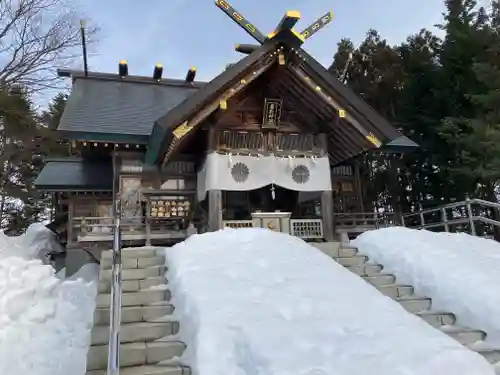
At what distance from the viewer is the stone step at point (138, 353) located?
364 cm

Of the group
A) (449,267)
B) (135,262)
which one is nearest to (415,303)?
(449,267)

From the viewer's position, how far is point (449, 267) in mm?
5438

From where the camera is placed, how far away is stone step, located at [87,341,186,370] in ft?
11.9

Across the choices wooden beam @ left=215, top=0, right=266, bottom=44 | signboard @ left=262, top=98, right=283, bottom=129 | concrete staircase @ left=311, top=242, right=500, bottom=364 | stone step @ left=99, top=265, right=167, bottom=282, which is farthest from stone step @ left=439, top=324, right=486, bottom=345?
wooden beam @ left=215, top=0, right=266, bottom=44

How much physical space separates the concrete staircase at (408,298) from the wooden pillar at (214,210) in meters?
3.01

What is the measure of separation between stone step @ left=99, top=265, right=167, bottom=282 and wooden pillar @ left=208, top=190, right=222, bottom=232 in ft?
11.5

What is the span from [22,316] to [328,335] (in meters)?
4.55

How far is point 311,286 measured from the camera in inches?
177

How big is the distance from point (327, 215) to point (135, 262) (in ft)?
17.2

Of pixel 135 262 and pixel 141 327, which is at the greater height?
pixel 135 262

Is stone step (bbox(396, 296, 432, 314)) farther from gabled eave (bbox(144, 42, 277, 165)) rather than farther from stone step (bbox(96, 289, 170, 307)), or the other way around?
gabled eave (bbox(144, 42, 277, 165))

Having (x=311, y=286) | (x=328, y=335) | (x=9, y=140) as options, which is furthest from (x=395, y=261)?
(x=9, y=140)

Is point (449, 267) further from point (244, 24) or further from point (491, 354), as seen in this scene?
point (244, 24)

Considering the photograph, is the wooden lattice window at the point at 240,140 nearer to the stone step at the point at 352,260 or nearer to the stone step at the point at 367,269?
the stone step at the point at 352,260
